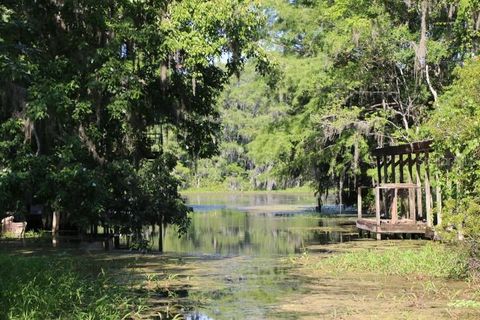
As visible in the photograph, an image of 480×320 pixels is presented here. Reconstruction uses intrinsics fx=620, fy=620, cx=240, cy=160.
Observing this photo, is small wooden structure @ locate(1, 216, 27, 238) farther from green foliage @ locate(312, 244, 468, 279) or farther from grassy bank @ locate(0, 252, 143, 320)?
green foliage @ locate(312, 244, 468, 279)

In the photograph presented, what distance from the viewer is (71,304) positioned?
917cm

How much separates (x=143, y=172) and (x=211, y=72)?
4307 mm

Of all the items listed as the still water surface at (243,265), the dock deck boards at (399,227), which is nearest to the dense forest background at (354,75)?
the still water surface at (243,265)

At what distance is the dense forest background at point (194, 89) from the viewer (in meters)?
15.1

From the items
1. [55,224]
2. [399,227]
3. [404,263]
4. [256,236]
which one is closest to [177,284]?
[404,263]

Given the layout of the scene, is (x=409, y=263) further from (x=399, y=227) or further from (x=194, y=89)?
(x=194, y=89)

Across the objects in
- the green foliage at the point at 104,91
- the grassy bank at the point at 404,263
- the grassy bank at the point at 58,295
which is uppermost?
the green foliage at the point at 104,91

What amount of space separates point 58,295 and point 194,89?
10.3 m

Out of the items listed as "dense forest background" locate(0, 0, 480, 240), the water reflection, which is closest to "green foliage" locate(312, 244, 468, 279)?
"dense forest background" locate(0, 0, 480, 240)

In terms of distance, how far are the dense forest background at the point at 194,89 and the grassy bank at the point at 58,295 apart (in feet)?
12.0

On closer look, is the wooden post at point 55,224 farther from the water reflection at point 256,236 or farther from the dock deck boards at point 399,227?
the dock deck boards at point 399,227

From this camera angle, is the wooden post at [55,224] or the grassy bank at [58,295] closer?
the grassy bank at [58,295]

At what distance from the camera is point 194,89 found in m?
18.7

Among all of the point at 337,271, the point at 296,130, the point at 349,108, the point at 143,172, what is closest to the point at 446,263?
the point at 337,271
